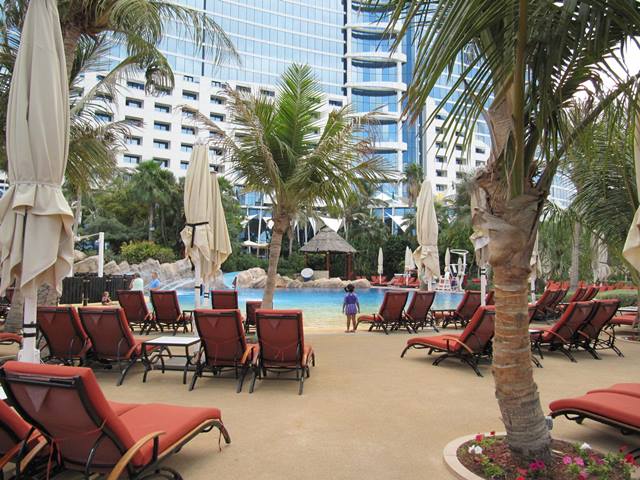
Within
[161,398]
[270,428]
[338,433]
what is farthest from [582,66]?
[161,398]

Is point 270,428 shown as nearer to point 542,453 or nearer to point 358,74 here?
point 542,453

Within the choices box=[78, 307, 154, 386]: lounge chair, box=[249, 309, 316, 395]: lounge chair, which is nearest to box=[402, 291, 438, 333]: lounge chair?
box=[249, 309, 316, 395]: lounge chair

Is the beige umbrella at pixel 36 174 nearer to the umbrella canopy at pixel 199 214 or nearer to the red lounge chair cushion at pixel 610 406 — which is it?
the umbrella canopy at pixel 199 214

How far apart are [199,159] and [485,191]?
5919mm

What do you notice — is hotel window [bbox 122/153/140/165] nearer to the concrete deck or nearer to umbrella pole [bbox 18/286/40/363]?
the concrete deck

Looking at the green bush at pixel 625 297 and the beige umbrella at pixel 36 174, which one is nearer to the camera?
the beige umbrella at pixel 36 174

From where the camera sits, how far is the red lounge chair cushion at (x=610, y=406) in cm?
340

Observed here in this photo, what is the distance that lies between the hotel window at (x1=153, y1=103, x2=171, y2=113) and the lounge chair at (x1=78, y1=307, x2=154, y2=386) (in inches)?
2098

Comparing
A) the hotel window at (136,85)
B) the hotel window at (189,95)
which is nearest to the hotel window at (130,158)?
the hotel window at (136,85)

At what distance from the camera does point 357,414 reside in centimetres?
444

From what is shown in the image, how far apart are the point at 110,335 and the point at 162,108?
5400 cm

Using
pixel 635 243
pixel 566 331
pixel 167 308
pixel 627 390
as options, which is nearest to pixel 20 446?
pixel 635 243

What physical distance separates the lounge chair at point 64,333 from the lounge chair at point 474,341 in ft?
16.0

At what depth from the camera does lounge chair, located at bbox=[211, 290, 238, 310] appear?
9969mm
